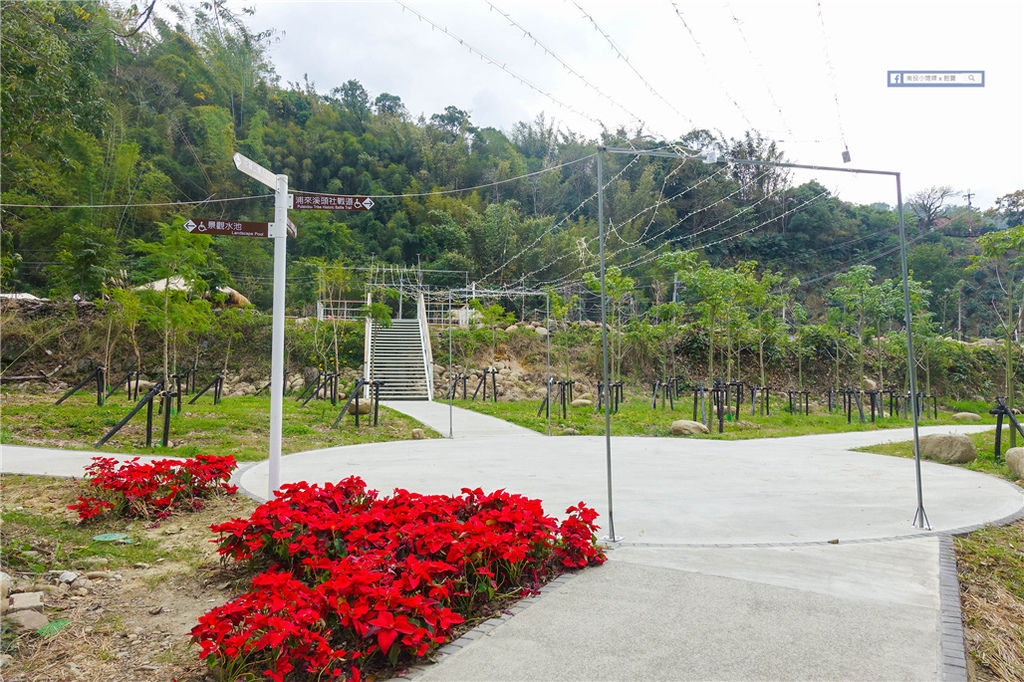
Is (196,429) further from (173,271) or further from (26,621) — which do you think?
(26,621)

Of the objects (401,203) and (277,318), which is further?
(401,203)

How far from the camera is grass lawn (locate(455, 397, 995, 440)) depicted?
35.2 ft

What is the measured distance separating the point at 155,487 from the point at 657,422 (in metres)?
9.29

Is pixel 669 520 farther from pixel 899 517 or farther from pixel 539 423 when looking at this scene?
pixel 539 423

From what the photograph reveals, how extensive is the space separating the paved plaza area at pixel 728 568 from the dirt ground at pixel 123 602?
1030 millimetres

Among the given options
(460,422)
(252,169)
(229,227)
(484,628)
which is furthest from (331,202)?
(460,422)

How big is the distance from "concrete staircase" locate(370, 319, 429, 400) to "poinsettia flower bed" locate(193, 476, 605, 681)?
40.5ft

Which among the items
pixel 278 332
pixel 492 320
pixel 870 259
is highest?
pixel 870 259

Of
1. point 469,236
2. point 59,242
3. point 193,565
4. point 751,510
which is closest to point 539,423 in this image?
point 751,510

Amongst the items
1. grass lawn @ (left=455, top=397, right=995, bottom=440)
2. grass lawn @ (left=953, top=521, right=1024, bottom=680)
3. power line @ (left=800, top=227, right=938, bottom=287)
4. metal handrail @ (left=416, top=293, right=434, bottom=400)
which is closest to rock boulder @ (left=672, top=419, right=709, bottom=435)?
grass lawn @ (left=455, top=397, right=995, bottom=440)

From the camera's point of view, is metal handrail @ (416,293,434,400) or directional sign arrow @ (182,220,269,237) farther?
metal handrail @ (416,293,434,400)

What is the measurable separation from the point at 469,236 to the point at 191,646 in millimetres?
28442

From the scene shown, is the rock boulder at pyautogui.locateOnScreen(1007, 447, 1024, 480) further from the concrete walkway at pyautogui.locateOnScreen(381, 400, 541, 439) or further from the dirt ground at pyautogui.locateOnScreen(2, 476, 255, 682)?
the dirt ground at pyautogui.locateOnScreen(2, 476, 255, 682)

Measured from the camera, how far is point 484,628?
2.53 meters
